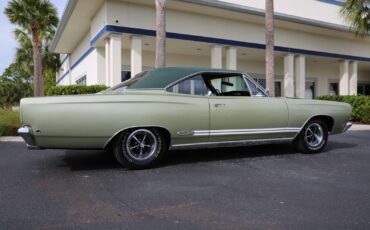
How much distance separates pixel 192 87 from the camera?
19.6 ft

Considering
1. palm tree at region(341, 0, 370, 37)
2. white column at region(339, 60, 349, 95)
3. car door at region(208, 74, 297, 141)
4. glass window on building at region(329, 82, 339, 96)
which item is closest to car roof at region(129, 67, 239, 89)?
car door at region(208, 74, 297, 141)

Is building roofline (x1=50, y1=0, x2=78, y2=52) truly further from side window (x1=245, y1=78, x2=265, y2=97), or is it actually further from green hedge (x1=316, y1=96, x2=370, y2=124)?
green hedge (x1=316, y1=96, x2=370, y2=124)

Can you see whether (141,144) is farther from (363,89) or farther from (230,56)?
(363,89)

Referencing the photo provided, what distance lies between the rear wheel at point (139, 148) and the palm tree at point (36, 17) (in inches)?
774

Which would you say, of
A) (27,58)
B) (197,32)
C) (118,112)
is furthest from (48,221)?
(27,58)

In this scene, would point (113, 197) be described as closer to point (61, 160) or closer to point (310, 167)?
point (61, 160)

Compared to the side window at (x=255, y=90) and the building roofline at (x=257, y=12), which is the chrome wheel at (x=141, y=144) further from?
the building roofline at (x=257, y=12)

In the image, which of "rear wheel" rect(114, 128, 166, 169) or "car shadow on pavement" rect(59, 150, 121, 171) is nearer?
"rear wheel" rect(114, 128, 166, 169)

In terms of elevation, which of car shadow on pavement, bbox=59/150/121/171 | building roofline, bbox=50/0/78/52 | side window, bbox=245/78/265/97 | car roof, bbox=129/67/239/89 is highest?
building roofline, bbox=50/0/78/52

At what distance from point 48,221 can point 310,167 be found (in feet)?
12.7

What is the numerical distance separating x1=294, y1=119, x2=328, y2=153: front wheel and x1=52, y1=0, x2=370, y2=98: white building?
9.40m

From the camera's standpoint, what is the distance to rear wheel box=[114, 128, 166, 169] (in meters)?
5.39

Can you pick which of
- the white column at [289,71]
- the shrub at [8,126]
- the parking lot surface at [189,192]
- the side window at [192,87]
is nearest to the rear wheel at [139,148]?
the parking lot surface at [189,192]

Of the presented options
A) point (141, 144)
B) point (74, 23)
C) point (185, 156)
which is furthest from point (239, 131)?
point (74, 23)
